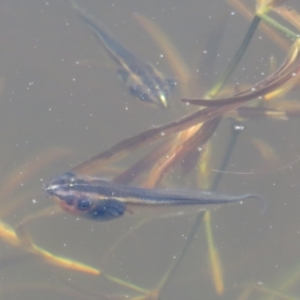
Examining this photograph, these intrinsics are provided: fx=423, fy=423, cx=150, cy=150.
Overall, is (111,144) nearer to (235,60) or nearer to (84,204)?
(84,204)

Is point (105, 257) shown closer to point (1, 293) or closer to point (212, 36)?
point (1, 293)

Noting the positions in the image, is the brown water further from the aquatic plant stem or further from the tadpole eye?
the tadpole eye

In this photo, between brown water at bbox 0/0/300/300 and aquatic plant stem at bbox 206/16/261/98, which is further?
brown water at bbox 0/0/300/300

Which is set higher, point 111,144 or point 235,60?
point 235,60

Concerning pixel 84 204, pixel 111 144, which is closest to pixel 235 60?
pixel 111 144

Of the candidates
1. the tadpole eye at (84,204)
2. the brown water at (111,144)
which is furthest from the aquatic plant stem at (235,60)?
the tadpole eye at (84,204)

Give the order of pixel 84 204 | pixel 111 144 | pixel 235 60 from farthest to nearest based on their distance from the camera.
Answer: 1. pixel 111 144
2. pixel 235 60
3. pixel 84 204

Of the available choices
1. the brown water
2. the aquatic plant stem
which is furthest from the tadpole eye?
the aquatic plant stem
